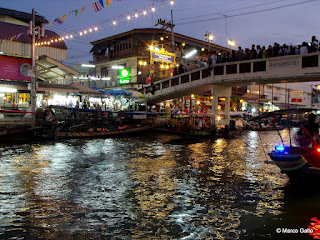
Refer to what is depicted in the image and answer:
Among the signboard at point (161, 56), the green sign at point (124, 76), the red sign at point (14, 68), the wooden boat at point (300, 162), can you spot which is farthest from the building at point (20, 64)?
the wooden boat at point (300, 162)

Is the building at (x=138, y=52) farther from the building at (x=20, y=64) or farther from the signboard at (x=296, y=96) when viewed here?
the signboard at (x=296, y=96)

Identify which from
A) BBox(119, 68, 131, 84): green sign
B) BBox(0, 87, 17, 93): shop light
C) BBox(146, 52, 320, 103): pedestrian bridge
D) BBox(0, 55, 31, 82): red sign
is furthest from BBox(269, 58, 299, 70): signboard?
BBox(119, 68, 131, 84): green sign

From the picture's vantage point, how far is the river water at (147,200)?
5940 mm

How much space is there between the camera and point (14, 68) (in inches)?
1045

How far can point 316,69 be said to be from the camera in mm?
17500

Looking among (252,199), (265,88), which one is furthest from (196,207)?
(265,88)

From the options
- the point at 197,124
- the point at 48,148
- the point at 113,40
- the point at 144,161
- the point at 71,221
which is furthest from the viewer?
the point at 113,40

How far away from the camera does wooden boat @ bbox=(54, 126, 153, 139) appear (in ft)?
73.1

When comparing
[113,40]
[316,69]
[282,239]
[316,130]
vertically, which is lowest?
[282,239]

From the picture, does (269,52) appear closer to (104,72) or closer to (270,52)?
(270,52)

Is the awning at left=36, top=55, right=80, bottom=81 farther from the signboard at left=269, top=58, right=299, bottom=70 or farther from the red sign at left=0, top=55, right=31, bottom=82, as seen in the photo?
the signboard at left=269, top=58, right=299, bottom=70

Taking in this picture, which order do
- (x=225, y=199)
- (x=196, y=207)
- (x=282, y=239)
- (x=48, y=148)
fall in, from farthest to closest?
(x=48, y=148)
(x=225, y=199)
(x=196, y=207)
(x=282, y=239)

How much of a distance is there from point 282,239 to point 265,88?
161ft

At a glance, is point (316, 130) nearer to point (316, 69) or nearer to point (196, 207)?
point (196, 207)
